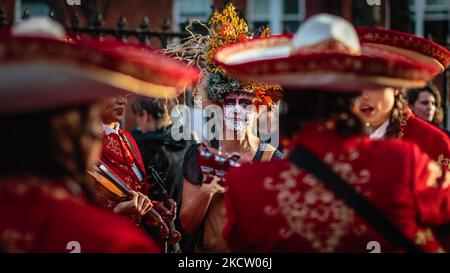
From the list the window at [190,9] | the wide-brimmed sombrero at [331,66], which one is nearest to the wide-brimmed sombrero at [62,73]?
the wide-brimmed sombrero at [331,66]

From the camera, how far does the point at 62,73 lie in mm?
3420

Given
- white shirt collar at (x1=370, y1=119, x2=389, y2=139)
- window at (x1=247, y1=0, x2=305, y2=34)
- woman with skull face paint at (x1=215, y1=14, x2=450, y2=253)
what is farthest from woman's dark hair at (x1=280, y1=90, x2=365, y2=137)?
window at (x1=247, y1=0, x2=305, y2=34)

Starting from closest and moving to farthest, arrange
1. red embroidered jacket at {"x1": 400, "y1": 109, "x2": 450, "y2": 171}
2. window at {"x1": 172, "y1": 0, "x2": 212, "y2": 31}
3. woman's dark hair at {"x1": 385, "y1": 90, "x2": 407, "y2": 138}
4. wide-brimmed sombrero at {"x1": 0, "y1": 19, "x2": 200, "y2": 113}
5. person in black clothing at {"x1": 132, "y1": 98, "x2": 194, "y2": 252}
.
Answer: wide-brimmed sombrero at {"x1": 0, "y1": 19, "x2": 200, "y2": 113}
woman's dark hair at {"x1": 385, "y1": 90, "x2": 407, "y2": 138}
red embroidered jacket at {"x1": 400, "y1": 109, "x2": 450, "y2": 171}
person in black clothing at {"x1": 132, "y1": 98, "x2": 194, "y2": 252}
window at {"x1": 172, "y1": 0, "x2": 212, "y2": 31}

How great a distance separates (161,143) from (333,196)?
4.57 meters

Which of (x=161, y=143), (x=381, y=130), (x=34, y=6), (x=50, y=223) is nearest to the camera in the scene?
(x=50, y=223)

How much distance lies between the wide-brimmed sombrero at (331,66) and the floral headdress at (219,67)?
190cm

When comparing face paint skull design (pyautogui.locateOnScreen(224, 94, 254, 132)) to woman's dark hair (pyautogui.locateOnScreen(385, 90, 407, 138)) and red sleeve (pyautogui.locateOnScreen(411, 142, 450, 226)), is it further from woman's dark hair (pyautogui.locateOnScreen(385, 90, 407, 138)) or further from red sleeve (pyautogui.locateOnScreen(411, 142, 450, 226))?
red sleeve (pyautogui.locateOnScreen(411, 142, 450, 226))

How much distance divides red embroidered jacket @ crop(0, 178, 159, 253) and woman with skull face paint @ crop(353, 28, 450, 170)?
147 cm

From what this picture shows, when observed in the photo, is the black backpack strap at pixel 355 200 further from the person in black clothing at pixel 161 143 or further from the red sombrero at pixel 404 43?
the person in black clothing at pixel 161 143

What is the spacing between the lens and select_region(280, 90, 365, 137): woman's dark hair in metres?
4.27

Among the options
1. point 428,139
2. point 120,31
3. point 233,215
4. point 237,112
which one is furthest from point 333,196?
point 120,31

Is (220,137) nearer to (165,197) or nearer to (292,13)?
(165,197)

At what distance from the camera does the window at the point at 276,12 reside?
57.1ft

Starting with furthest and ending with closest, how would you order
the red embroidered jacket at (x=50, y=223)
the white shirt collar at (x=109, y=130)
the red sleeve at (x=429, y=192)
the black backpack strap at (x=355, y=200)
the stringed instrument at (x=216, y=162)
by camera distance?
the white shirt collar at (x=109, y=130)
the stringed instrument at (x=216, y=162)
the red sleeve at (x=429, y=192)
the black backpack strap at (x=355, y=200)
the red embroidered jacket at (x=50, y=223)
